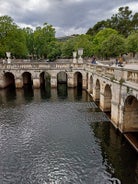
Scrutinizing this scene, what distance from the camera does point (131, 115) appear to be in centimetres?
1584

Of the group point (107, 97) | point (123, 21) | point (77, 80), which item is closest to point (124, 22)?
point (123, 21)

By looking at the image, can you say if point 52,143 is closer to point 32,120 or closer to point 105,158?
point 105,158

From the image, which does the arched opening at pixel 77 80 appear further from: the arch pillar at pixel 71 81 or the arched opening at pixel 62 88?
the arched opening at pixel 62 88

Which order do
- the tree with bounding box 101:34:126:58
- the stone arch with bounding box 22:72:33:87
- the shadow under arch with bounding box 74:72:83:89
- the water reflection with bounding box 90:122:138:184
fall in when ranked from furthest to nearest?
1. the tree with bounding box 101:34:126:58
2. the stone arch with bounding box 22:72:33:87
3. the shadow under arch with bounding box 74:72:83:89
4. the water reflection with bounding box 90:122:138:184

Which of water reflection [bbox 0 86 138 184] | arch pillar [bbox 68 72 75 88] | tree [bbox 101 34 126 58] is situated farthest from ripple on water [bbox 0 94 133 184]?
tree [bbox 101 34 126 58]

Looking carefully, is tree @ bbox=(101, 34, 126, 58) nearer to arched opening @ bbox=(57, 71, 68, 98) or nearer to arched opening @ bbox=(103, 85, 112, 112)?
arched opening @ bbox=(57, 71, 68, 98)

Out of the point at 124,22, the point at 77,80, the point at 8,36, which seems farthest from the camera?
the point at 124,22

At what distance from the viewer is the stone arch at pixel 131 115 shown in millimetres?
15597

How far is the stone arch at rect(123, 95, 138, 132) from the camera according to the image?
15597mm

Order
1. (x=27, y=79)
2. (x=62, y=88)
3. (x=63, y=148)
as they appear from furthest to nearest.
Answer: (x=27, y=79) → (x=62, y=88) → (x=63, y=148)

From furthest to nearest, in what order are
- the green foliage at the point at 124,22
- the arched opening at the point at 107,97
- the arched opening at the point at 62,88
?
the green foliage at the point at 124,22 → the arched opening at the point at 62,88 → the arched opening at the point at 107,97

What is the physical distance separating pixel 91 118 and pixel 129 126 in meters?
5.24

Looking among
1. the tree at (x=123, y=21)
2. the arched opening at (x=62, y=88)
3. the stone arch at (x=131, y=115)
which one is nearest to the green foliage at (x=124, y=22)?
the tree at (x=123, y=21)

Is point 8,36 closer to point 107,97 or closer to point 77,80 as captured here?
point 77,80
